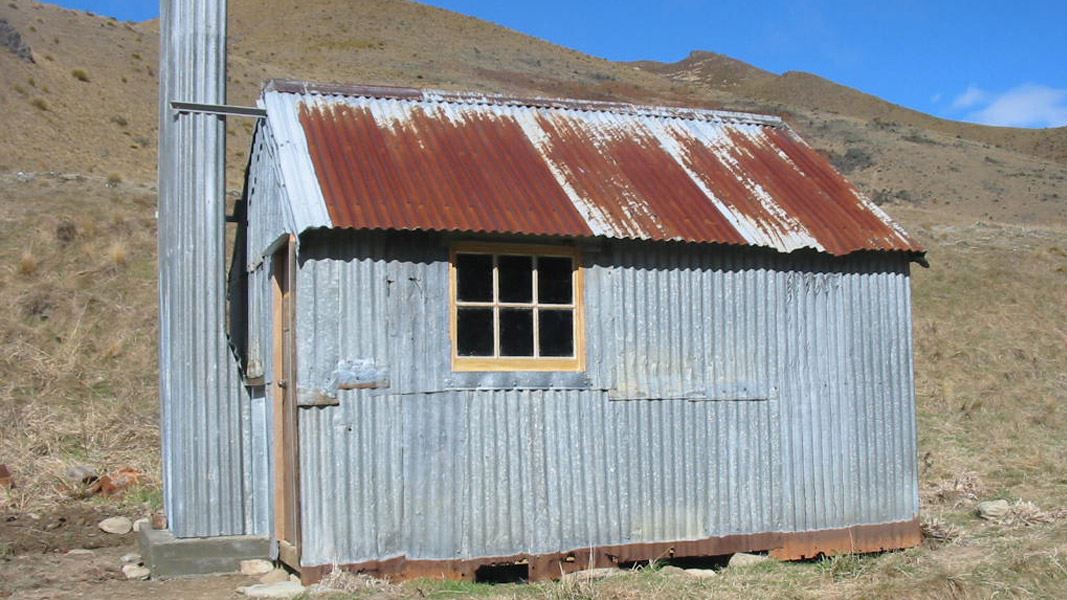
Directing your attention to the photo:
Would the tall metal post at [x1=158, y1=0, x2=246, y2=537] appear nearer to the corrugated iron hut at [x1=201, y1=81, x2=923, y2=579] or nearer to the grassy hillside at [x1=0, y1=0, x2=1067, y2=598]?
the corrugated iron hut at [x1=201, y1=81, x2=923, y2=579]

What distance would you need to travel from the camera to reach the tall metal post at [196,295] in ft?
31.5

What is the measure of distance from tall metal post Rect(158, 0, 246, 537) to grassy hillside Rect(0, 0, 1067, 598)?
2.02m

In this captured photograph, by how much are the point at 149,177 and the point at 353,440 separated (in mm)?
22227

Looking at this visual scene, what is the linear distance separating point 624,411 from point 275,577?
10.0ft

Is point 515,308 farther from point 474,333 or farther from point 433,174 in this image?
point 433,174

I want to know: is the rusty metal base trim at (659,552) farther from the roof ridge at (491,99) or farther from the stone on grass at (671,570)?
the roof ridge at (491,99)

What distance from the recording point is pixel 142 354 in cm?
1719

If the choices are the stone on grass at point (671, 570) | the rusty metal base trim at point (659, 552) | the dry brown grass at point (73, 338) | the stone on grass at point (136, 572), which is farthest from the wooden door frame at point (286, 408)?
the dry brown grass at point (73, 338)

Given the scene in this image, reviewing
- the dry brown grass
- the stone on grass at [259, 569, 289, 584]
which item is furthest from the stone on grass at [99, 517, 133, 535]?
the stone on grass at [259, 569, 289, 584]

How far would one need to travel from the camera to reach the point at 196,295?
970 centimetres

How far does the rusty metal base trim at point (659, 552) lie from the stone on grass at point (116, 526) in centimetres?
380

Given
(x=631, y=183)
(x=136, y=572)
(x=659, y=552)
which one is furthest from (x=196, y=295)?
(x=659, y=552)

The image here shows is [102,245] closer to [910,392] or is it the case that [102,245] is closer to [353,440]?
[353,440]

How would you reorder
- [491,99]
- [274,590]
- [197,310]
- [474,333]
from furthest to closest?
[491,99] → [197,310] → [474,333] → [274,590]
